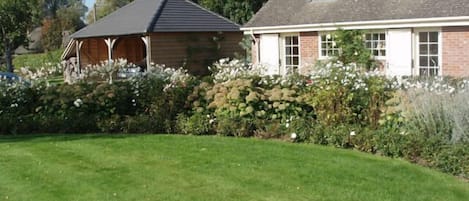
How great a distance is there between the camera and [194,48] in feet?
81.0

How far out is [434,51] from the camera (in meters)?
15.9

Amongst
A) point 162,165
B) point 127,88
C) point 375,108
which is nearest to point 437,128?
point 375,108

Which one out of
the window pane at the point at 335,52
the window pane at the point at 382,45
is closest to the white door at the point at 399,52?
the window pane at the point at 382,45

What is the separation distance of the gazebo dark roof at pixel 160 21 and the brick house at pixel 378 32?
3.95 m

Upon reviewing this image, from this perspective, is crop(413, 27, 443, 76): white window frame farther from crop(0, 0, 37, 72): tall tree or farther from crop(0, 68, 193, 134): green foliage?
crop(0, 0, 37, 72): tall tree

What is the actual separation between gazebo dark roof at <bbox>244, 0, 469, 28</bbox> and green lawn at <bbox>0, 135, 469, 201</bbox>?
8.69 m

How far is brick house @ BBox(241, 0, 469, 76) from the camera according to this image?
15.3 meters

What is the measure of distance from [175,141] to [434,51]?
9261 mm

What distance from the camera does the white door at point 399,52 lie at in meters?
16.3

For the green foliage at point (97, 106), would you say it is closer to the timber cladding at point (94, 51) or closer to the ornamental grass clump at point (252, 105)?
the ornamental grass clump at point (252, 105)

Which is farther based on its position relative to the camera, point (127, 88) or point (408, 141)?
point (127, 88)

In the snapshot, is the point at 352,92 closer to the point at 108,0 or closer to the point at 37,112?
the point at 37,112

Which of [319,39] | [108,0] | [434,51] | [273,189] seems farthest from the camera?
[108,0]

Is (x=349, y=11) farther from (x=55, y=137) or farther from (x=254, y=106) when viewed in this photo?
(x=55, y=137)
